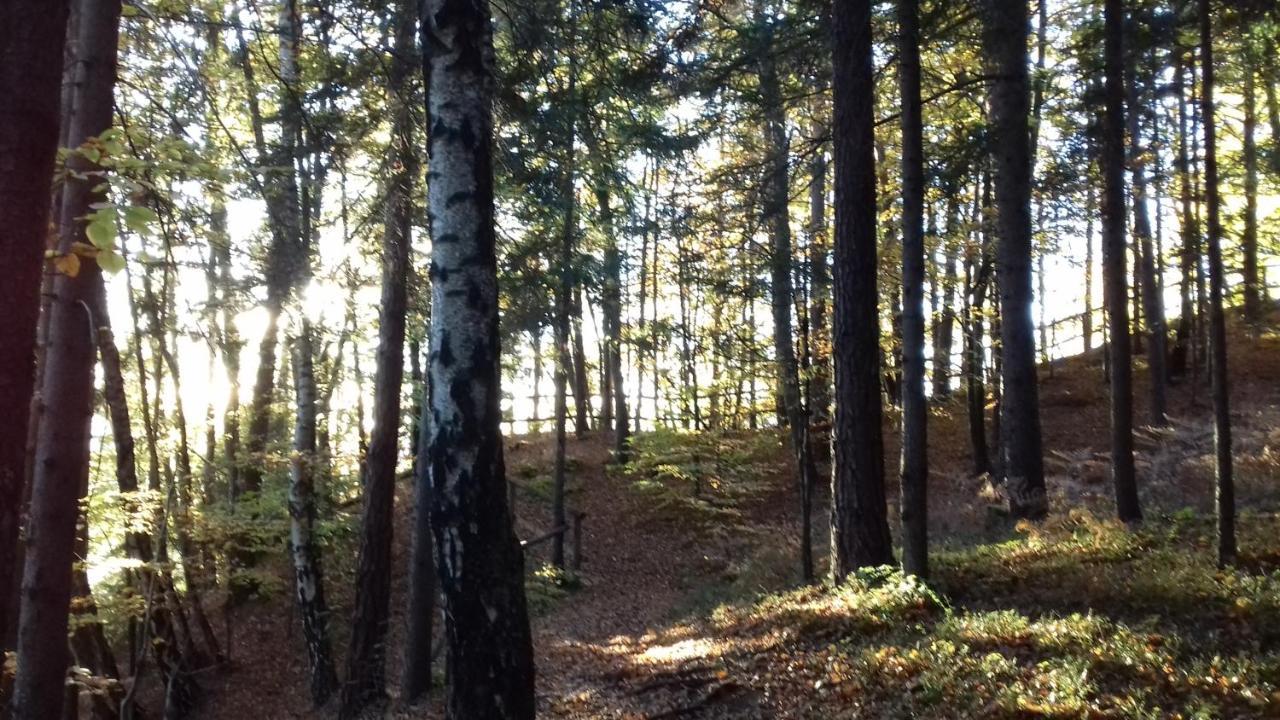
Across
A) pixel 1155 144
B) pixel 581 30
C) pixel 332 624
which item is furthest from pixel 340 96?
pixel 1155 144

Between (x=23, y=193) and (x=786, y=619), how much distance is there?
7875mm

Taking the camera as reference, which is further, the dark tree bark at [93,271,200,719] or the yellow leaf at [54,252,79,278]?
the dark tree bark at [93,271,200,719]

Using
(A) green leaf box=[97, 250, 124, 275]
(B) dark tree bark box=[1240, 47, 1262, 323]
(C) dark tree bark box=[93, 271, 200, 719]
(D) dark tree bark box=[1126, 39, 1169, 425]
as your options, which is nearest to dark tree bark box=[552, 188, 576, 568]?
(C) dark tree bark box=[93, 271, 200, 719]

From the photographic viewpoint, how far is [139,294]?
13.4m

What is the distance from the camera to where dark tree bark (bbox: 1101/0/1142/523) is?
10.6 metres

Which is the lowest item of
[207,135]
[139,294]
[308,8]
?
[139,294]

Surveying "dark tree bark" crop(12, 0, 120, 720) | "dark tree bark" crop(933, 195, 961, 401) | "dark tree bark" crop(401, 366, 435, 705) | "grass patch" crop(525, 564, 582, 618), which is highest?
"dark tree bark" crop(933, 195, 961, 401)

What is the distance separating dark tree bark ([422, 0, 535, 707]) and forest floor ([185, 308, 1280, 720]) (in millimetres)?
2554

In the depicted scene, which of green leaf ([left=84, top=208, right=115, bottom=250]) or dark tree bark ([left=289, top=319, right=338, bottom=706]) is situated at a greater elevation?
green leaf ([left=84, top=208, right=115, bottom=250])

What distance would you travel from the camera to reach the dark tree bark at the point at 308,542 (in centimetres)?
1252

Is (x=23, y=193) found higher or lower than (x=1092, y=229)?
lower

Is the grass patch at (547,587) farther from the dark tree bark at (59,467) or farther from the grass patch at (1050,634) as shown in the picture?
the dark tree bark at (59,467)

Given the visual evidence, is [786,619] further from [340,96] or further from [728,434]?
[728,434]

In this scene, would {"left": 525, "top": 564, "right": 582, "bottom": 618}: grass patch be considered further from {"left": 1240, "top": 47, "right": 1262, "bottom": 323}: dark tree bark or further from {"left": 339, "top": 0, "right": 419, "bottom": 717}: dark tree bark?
{"left": 1240, "top": 47, "right": 1262, "bottom": 323}: dark tree bark
